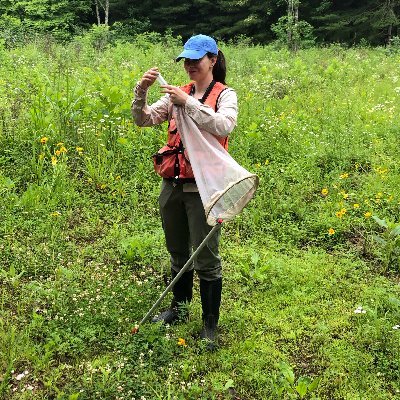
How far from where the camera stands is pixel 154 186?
5.35 m

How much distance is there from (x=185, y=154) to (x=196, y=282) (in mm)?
1522

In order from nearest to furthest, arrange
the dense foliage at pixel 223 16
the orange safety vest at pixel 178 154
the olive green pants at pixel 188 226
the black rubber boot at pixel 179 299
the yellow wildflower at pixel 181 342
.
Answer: the orange safety vest at pixel 178 154
the olive green pants at pixel 188 226
the yellow wildflower at pixel 181 342
the black rubber boot at pixel 179 299
the dense foliage at pixel 223 16

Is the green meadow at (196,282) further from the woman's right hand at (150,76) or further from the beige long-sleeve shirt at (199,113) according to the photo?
the woman's right hand at (150,76)

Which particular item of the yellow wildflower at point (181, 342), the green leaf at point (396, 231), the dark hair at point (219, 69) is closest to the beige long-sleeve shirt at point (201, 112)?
the dark hair at point (219, 69)

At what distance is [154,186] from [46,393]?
2.88 m

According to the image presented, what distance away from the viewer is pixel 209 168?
2781 millimetres

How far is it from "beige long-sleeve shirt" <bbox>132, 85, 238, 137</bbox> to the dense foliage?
20.3m

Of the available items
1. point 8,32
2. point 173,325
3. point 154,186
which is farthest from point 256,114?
point 8,32

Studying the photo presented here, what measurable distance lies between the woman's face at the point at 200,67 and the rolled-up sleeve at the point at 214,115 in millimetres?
213

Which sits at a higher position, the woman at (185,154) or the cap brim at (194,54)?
the cap brim at (194,54)

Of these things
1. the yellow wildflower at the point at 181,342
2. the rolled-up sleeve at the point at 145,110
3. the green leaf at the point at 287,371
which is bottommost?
the green leaf at the point at 287,371

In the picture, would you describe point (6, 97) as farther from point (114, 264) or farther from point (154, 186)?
point (114, 264)

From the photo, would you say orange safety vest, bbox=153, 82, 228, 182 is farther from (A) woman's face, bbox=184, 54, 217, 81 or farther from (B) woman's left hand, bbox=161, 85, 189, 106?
(B) woman's left hand, bbox=161, 85, 189, 106

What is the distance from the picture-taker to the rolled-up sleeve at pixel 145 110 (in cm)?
299
